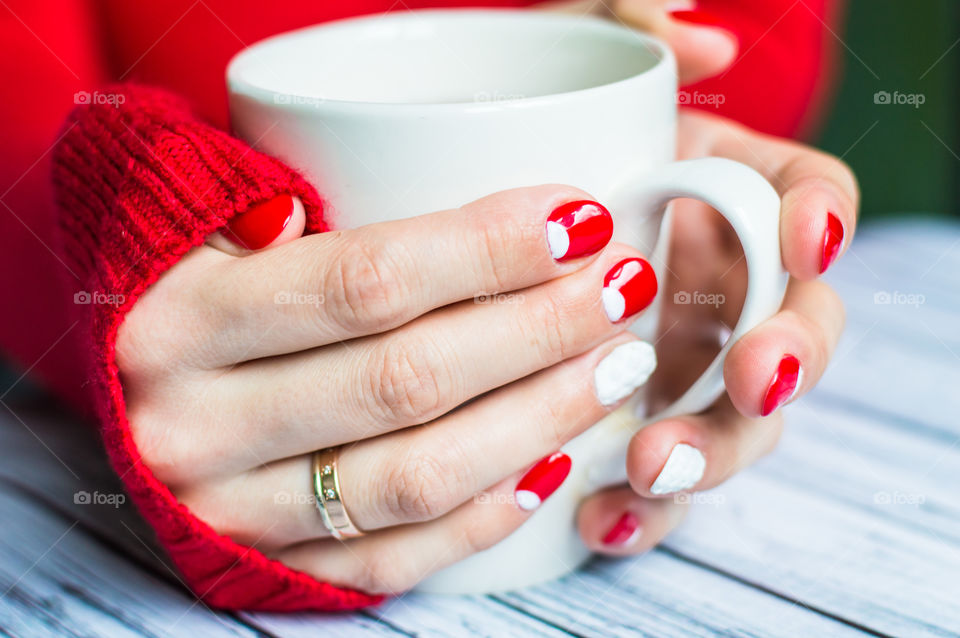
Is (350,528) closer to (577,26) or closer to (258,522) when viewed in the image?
(258,522)

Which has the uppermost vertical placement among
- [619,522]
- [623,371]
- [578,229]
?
[578,229]

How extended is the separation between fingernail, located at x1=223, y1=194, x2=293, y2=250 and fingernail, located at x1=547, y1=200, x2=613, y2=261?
0.48 ft

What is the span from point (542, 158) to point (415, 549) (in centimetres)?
25

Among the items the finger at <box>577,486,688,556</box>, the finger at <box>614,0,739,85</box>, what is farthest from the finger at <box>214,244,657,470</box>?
the finger at <box>614,0,739,85</box>

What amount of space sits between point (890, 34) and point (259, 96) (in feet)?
4.79

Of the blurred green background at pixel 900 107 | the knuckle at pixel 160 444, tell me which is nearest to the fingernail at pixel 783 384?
the knuckle at pixel 160 444

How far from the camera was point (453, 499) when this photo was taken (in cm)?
50

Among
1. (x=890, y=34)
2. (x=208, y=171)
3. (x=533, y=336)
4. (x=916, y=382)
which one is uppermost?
(x=208, y=171)

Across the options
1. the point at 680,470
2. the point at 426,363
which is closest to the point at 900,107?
the point at 680,470

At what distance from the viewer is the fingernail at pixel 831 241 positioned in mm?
480

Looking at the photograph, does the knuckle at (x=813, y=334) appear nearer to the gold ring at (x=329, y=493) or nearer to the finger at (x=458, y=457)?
the finger at (x=458, y=457)

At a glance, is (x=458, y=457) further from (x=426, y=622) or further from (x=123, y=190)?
(x=123, y=190)

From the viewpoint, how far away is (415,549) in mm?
523

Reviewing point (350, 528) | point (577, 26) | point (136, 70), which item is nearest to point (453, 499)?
point (350, 528)
